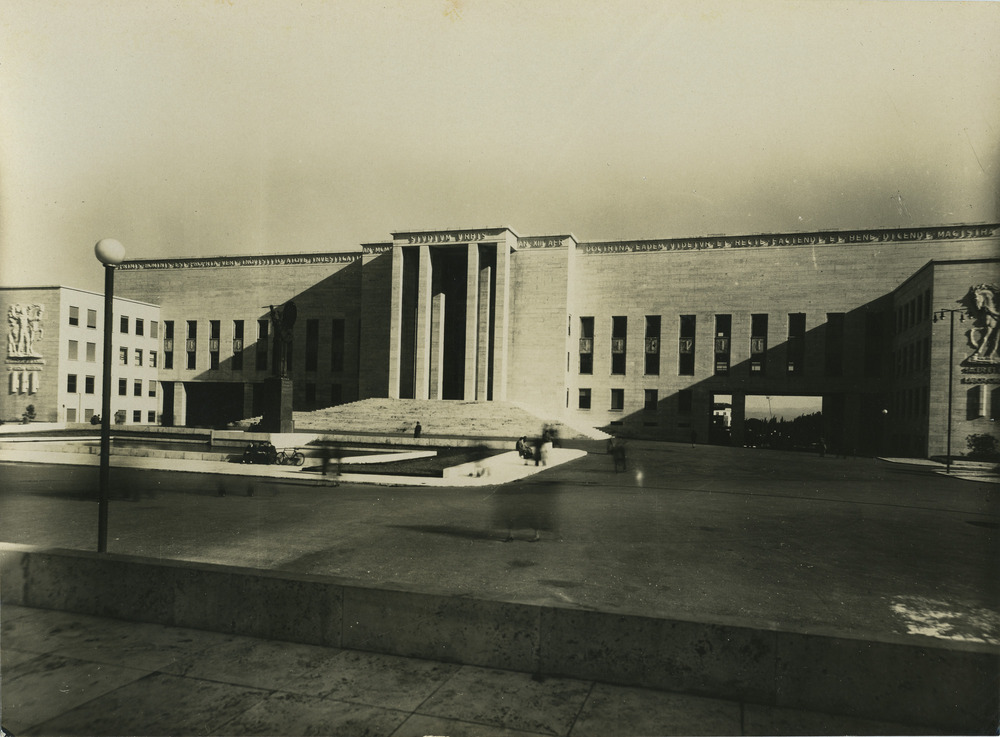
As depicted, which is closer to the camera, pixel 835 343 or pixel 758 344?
pixel 835 343

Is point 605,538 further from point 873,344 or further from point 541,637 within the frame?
point 873,344

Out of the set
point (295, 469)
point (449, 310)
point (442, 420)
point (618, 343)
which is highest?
point (449, 310)

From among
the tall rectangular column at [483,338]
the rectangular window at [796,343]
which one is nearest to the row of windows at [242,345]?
the tall rectangular column at [483,338]

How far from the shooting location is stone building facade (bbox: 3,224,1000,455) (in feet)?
142

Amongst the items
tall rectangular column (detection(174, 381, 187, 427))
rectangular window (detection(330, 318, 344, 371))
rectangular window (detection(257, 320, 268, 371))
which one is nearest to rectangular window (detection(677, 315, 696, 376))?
rectangular window (detection(330, 318, 344, 371))

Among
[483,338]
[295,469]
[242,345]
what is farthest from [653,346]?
[295,469]

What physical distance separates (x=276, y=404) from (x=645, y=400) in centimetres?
2842

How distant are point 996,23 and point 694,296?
41998 mm

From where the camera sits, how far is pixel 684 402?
46750 mm

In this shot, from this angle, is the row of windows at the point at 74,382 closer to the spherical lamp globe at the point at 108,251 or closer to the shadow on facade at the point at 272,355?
the shadow on facade at the point at 272,355

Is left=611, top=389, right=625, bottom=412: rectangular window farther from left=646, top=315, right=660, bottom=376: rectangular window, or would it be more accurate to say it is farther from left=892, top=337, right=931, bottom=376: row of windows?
left=892, top=337, right=931, bottom=376: row of windows

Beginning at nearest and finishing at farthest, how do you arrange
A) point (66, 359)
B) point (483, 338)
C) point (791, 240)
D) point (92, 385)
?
1. point (66, 359)
2. point (92, 385)
3. point (791, 240)
4. point (483, 338)

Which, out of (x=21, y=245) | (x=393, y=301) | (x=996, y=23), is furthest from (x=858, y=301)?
(x=21, y=245)

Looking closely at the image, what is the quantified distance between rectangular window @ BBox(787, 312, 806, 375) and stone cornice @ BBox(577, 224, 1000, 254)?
4.98 metres
